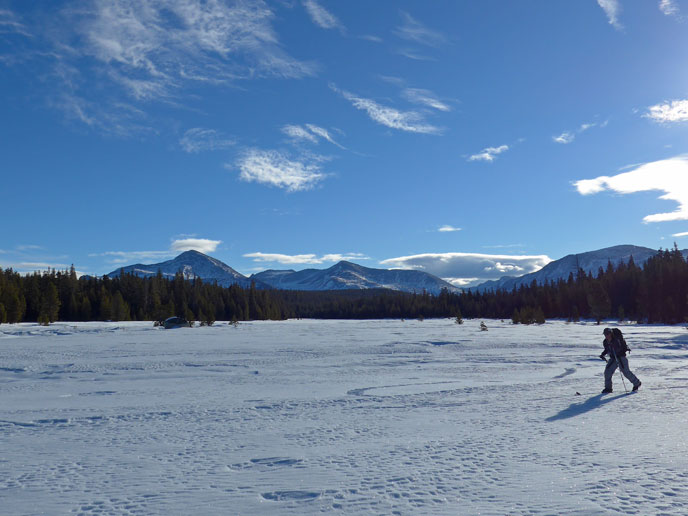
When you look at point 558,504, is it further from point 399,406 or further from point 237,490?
point 399,406

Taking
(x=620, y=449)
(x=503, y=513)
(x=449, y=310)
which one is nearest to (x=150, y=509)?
(x=503, y=513)

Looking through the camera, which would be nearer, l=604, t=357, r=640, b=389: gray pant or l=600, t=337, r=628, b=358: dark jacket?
l=604, t=357, r=640, b=389: gray pant

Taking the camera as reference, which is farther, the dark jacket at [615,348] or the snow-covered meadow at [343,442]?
the dark jacket at [615,348]

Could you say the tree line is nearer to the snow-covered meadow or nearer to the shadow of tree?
the snow-covered meadow

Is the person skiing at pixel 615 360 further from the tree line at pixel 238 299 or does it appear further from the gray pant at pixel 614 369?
the tree line at pixel 238 299

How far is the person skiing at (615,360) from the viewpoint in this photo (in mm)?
12562

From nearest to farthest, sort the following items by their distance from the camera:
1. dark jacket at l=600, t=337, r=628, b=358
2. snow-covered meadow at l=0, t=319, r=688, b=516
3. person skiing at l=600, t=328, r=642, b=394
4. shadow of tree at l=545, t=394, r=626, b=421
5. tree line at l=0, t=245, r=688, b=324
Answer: snow-covered meadow at l=0, t=319, r=688, b=516
shadow of tree at l=545, t=394, r=626, b=421
person skiing at l=600, t=328, r=642, b=394
dark jacket at l=600, t=337, r=628, b=358
tree line at l=0, t=245, r=688, b=324

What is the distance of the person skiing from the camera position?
12.6 meters

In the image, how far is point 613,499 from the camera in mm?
5289

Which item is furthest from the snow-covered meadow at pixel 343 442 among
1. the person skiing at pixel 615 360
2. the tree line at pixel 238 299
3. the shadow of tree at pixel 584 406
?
the tree line at pixel 238 299

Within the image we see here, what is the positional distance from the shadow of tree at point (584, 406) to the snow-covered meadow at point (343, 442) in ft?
0.23

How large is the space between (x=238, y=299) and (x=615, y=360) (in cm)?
10090

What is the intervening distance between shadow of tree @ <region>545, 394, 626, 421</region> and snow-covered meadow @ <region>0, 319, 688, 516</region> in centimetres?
7

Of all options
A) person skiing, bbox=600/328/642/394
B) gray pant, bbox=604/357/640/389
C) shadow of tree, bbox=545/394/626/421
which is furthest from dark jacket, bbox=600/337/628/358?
shadow of tree, bbox=545/394/626/421
